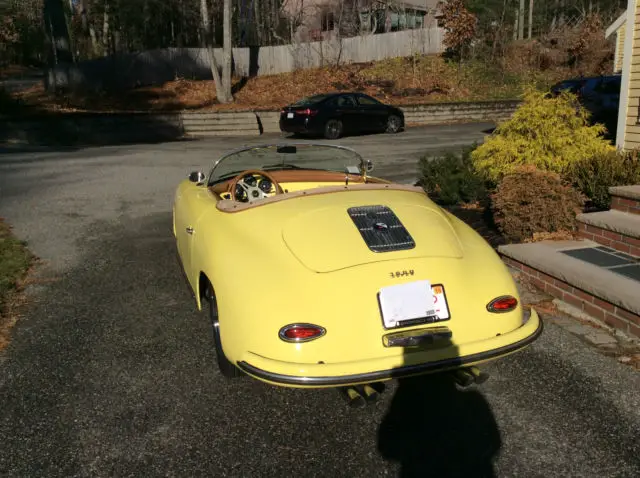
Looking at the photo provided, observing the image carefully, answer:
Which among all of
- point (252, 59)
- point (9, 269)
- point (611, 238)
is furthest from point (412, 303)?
point (252, 59)

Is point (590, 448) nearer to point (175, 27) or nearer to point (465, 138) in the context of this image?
point (465, 138)

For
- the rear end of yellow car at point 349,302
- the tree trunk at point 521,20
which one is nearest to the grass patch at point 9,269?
the rear end of yellow car at point 349,302

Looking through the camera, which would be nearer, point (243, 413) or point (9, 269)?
point (243, 413)

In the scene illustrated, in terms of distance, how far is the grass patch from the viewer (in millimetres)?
4768

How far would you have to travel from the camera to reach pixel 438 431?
3.12 meters

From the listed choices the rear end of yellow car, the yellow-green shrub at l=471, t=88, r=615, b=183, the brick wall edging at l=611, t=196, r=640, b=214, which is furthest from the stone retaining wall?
the rear end of yellow car

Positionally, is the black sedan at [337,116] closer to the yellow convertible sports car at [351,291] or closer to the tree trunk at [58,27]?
the tree trunk at [58,27]

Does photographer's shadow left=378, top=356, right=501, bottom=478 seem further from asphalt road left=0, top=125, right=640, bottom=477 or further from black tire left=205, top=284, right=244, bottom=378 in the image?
black tire left=205, top=284, right=244, bottom=378

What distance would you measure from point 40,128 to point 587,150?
55.0 ft

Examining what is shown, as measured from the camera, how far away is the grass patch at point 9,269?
4.77 m

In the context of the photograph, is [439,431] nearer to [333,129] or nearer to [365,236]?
[365,236]

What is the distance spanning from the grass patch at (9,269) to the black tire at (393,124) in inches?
573

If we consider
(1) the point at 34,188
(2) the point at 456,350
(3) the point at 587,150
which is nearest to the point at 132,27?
(1) the point at 34,188

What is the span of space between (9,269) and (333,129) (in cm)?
1383
